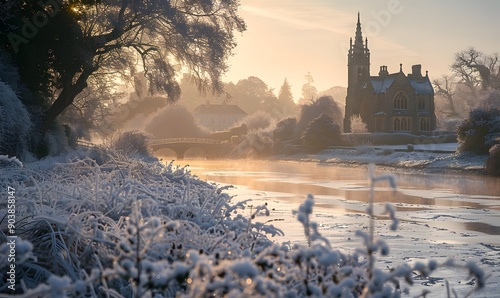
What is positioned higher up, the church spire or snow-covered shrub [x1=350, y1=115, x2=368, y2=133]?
the church spire

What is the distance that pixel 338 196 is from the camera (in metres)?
23.0

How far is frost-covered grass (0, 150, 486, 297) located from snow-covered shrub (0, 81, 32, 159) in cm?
893

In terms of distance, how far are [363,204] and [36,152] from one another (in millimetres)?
10082

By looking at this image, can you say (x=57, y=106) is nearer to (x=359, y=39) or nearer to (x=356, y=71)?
(x=356, y=71)

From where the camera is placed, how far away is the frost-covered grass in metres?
Answer: 2.60

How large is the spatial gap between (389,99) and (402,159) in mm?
34508

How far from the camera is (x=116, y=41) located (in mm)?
25922

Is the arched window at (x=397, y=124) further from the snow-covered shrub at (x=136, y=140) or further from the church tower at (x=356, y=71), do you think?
the snow-covered shrub at (x=136, y=140)

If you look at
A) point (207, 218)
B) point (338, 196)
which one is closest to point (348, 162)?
point (338, 196)

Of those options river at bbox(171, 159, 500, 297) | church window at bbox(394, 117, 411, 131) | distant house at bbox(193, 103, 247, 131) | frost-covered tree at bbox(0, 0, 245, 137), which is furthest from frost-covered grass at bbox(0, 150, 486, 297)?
distant house at bbox(193, 103, 247, 131)

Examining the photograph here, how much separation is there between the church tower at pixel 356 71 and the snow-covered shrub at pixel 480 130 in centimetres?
4307

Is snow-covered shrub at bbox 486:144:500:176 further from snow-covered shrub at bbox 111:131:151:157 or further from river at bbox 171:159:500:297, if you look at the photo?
snow-covered shrub at bbox 111:131:151:157

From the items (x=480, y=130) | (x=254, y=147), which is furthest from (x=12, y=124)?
(x=254, y=147)

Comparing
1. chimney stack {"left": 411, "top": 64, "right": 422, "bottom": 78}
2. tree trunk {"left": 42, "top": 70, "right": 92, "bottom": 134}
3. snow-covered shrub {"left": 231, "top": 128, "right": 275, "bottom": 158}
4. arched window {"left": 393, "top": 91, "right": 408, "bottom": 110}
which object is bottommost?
snow-covered shrub {"left": 231, "top": 128, "right": 275, "bottom": 158}
